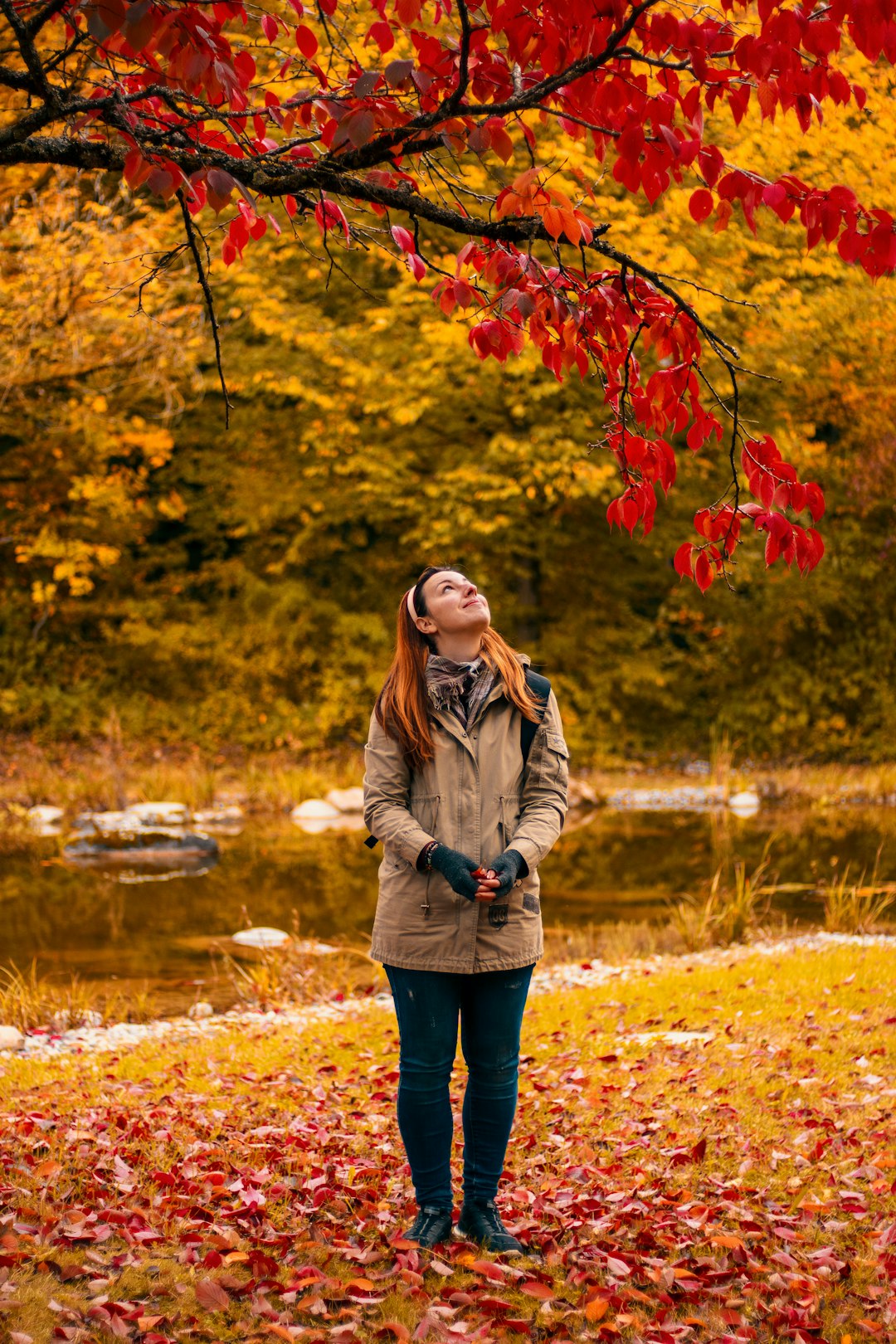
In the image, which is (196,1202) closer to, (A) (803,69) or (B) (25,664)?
(A) (803,69)

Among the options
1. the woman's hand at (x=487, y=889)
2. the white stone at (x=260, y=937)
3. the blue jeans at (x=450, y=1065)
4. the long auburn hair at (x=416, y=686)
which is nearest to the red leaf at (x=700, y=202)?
the long auburn hair at (x=416, y=686)

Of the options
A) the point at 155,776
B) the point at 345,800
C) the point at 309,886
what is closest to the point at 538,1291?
the point at 309,886

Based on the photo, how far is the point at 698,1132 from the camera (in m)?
4.54

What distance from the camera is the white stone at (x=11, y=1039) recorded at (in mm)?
6332

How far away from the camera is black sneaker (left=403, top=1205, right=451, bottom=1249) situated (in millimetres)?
3539

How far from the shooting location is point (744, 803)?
48.4 feet

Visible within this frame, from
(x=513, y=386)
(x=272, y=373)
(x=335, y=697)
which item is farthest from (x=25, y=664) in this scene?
(x=513, y=386)

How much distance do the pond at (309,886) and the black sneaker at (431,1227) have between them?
3860 millimetres

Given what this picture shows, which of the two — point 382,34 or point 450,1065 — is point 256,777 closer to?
point 450,1065

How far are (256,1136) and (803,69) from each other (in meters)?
3.75

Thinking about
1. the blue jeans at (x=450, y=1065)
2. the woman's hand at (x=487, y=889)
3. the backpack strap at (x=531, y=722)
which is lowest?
the blue jeans at (x=450, y=1065)

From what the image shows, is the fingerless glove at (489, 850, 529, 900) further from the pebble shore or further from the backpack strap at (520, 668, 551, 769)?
the pebble shore

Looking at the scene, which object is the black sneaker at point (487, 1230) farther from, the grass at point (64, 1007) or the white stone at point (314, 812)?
the white stone at point (314, 812)

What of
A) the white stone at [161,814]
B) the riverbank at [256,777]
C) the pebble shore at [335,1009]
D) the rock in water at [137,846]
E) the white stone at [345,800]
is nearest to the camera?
the pebble shore at [335,1009]
